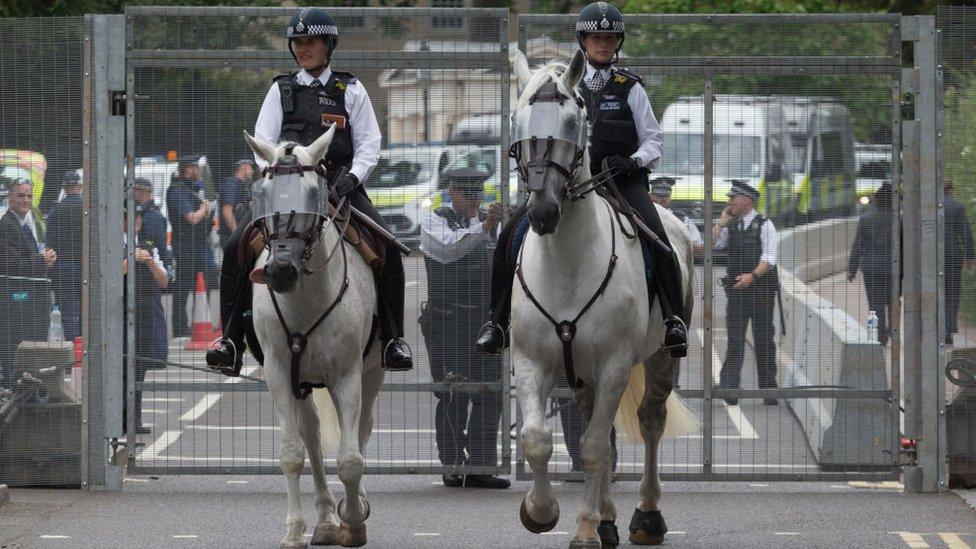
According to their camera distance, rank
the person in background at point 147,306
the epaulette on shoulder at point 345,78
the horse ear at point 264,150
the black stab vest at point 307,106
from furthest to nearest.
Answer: the person in background at point 147,306, the epaulette on shoulder at point 345,78, the black stab vest at point 307,106, the horse ear at point 264,150

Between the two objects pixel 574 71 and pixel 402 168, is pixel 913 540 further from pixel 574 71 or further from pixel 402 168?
pixel 402 168

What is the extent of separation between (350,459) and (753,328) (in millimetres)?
4120

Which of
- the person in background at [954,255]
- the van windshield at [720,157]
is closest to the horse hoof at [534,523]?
the van windshield at [720,157]

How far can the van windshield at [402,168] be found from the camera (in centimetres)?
1286

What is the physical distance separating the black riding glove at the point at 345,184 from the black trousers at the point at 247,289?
257mm

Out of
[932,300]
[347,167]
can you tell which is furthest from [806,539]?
[347,167]

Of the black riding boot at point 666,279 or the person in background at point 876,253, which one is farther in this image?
the person in background at point 876,253

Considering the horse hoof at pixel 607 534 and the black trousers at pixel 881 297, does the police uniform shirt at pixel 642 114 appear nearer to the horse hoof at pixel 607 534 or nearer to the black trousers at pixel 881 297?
the horse hoof at pixel 607 534

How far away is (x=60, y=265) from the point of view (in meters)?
13.0

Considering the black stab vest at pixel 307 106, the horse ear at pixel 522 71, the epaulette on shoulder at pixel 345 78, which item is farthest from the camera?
the epaulette on shoulder at pixel 345 78

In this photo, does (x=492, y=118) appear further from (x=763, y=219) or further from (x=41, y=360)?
(x=41, y=360)

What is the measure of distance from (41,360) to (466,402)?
3345 mm

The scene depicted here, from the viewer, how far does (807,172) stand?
1291 cm

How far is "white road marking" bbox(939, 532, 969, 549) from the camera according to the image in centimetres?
1070
